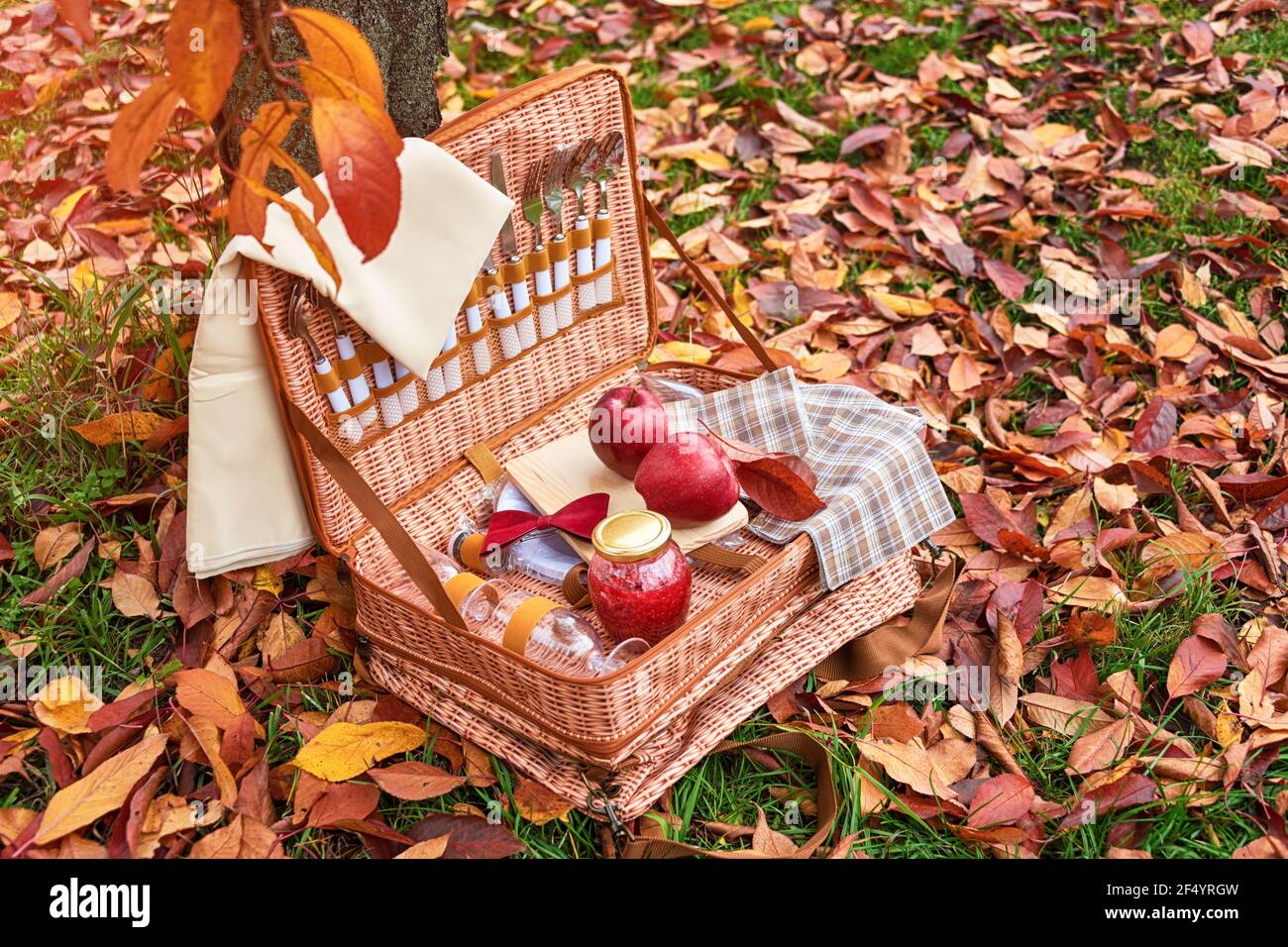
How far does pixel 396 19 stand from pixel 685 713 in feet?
4.59

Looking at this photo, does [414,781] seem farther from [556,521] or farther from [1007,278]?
[1007,278]

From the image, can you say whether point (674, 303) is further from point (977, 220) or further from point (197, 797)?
point (197, 797)

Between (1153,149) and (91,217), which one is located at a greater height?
(91,217)

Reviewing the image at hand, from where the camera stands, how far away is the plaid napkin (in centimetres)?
199

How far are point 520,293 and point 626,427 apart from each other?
36 cm

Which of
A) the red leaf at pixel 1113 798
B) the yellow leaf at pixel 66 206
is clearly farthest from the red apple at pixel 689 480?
the yellow leaf at pixel 66 206

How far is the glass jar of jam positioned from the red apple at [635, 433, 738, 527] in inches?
5.9

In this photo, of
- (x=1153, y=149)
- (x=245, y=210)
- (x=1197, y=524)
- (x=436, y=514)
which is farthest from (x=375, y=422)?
(x=1153, y=149)

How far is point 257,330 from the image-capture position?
1819 millimetres

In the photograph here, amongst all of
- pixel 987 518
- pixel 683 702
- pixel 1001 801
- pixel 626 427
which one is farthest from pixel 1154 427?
pixel 683 702

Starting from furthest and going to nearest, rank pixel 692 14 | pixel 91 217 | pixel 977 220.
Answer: pixel 692 14 < pixel 977 220 < pixel 91 217

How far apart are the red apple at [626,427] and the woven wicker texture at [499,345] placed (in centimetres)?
22

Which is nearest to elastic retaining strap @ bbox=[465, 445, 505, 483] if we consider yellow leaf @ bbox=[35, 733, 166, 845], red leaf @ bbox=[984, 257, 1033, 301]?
yellow leaf @ bbox=[35, 733, 166, 845]

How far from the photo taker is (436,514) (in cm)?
217
